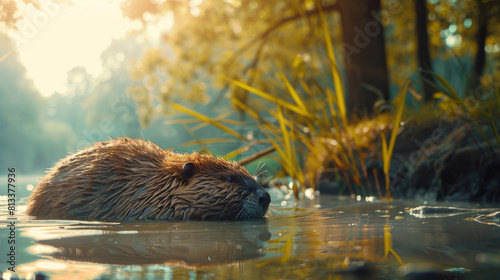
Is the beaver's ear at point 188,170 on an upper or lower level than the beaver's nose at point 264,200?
upper

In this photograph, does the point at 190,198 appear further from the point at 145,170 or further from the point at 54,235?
the point at 54,235

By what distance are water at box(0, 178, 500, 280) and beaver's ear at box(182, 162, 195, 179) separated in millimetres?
871

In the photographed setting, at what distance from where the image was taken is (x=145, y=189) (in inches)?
156

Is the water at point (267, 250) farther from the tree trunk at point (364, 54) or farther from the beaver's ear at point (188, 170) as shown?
the tree trunk at point (364, 54)

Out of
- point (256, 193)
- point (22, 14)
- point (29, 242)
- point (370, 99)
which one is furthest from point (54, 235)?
point (370, 99)

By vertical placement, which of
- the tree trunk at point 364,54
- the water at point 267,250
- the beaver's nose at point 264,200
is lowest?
the water at point 267,250

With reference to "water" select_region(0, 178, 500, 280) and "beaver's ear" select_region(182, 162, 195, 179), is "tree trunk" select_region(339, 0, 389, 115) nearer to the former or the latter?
"beaver's ear" select_region(182, 162, 195, 179)

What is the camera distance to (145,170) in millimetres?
4086

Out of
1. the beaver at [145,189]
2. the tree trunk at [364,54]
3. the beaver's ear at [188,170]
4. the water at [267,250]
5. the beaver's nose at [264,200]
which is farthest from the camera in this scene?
the tree trunk at [364,54]

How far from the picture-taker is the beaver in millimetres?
3799

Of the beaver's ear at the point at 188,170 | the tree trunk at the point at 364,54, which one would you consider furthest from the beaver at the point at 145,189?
the tree trunk at the point at 364,54

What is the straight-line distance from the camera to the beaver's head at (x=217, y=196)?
3.74m

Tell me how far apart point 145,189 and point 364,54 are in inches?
235

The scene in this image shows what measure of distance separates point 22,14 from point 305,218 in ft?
10.2
